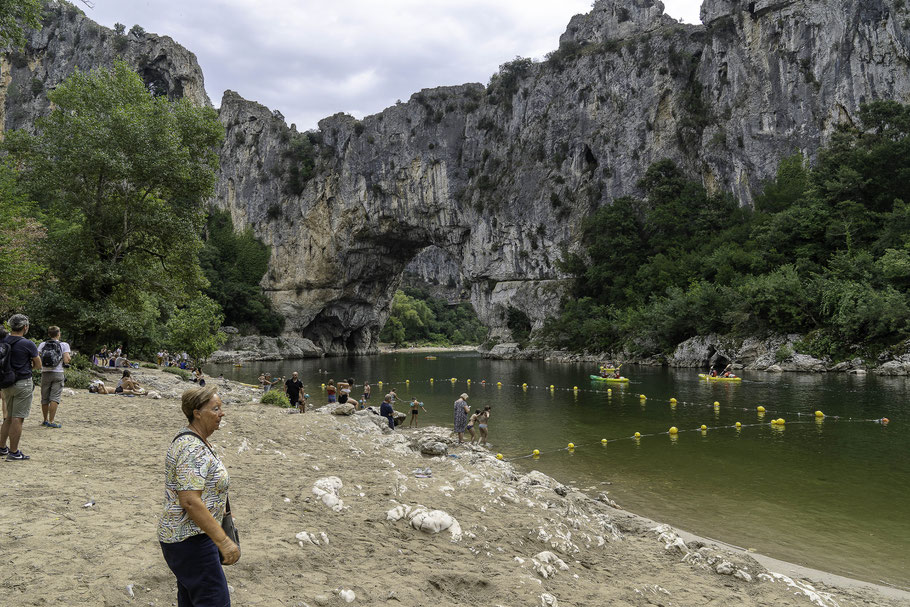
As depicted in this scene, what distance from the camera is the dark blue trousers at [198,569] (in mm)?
2852

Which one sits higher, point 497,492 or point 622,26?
point 622,26

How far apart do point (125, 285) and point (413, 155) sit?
51.8m

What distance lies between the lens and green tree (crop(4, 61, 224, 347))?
57.5 feet

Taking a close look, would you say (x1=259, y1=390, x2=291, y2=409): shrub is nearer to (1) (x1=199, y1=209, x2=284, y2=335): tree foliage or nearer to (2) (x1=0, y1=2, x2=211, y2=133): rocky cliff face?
(1) (x1=199, y1=209, x2=284, y2=335): tree foliage

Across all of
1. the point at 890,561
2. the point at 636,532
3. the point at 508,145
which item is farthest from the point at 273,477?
the point at 508,145

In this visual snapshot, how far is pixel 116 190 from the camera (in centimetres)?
1930

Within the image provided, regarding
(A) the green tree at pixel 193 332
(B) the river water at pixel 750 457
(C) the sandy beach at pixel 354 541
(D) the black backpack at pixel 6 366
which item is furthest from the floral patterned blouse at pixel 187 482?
(A) the green tree at pixel 193 332

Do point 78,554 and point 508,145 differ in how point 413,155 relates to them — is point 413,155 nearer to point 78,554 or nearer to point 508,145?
point 508,145

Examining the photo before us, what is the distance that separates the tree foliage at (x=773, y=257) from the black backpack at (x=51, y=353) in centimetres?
3573

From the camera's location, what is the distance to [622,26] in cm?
6406

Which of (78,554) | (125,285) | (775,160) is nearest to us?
(78,554)

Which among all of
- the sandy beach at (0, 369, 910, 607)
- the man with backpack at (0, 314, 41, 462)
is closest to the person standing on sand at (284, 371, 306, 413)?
the sandy beach at (0, 369, 910, 607)

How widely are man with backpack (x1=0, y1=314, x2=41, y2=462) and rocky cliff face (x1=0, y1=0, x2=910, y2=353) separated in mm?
53029

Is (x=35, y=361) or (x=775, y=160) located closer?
(x=35, y=361)
